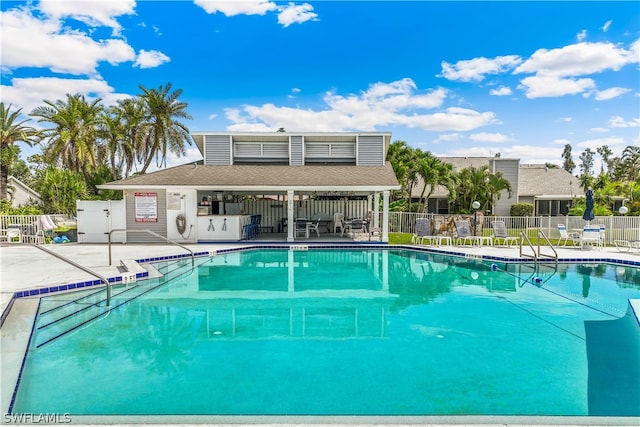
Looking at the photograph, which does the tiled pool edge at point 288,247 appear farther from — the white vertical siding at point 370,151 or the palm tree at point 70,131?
the palm tree at point 70,131

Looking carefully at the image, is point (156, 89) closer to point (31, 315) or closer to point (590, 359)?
point (31, 315)

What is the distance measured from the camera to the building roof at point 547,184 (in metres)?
29.1

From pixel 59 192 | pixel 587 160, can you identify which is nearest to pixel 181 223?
pixel 59 192

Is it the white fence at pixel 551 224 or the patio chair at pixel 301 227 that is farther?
the patio chair at pixel 301 227

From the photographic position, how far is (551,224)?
18.7 m

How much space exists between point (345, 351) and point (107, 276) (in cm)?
663

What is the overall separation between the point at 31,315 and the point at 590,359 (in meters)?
8.88

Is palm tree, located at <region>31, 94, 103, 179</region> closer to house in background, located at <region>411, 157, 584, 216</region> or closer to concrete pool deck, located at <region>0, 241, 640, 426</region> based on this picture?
concrete pool deck, located at <region>0, 241, 640, 426</region>

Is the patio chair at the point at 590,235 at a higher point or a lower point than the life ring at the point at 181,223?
lower

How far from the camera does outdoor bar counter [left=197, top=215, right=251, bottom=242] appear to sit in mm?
16266

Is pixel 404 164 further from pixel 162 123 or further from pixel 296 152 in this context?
pixel 162 123

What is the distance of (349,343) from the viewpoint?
5.65m

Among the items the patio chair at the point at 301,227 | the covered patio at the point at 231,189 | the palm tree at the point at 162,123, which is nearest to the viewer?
the covered patio at the point at 231,189

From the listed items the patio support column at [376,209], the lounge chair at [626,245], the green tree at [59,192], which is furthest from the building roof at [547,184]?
the green tree at [59,192]
